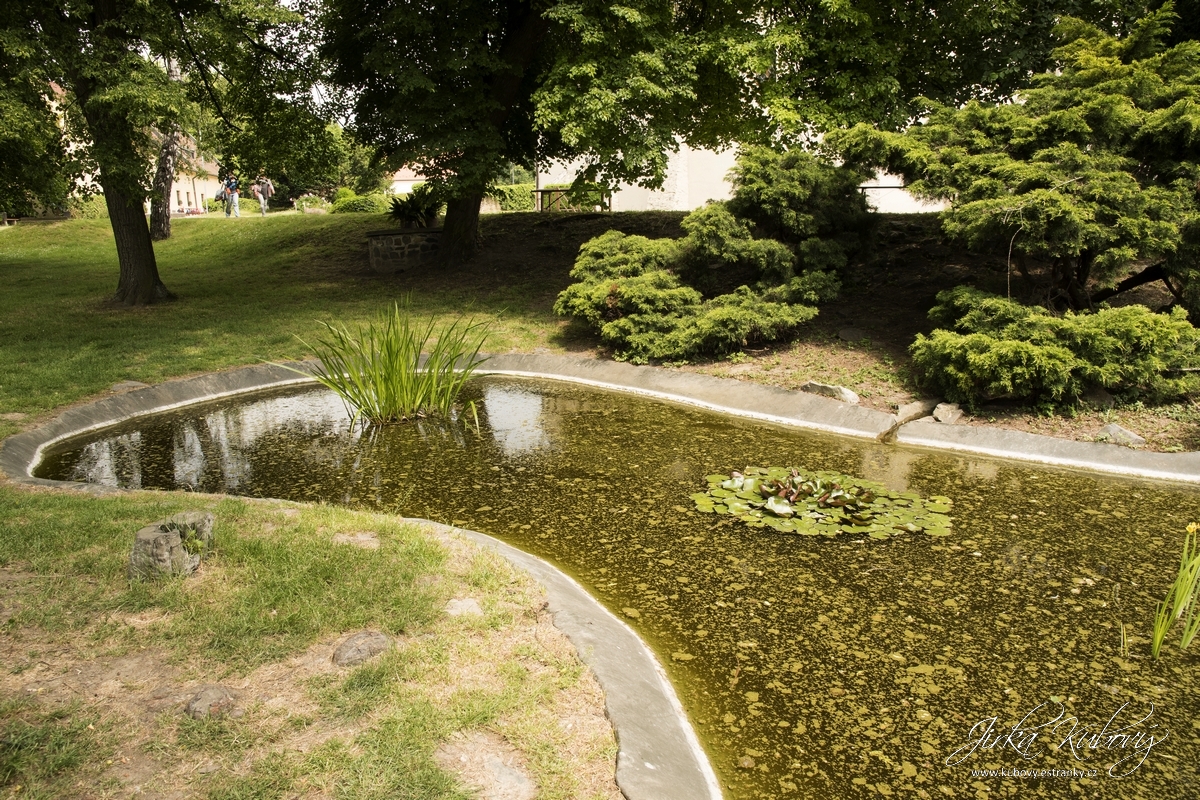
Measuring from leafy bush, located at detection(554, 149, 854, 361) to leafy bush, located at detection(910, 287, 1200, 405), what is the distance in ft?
7.25

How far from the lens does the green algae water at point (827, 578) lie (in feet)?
10.1

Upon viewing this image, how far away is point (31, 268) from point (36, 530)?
50.3 feet

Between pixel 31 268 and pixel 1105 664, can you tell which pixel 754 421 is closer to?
pixel 1105 664

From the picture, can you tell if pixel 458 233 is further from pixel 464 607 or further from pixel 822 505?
pixel 464 607

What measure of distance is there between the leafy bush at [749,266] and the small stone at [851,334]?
46 cm

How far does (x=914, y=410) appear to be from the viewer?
743cm

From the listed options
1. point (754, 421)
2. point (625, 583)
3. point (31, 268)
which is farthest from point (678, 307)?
point (31, 268)

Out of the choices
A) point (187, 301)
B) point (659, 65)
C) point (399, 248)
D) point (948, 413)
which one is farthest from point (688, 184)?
point (948, 413)

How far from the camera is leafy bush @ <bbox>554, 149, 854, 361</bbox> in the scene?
30.2 ft

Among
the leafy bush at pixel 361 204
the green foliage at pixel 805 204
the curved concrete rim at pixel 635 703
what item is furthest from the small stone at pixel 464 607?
the leafy bush at pixel 361 204

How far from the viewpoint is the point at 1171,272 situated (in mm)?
7320

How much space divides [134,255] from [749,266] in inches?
351

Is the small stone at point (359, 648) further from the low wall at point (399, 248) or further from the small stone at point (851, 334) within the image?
the low wall at point (399, 248)

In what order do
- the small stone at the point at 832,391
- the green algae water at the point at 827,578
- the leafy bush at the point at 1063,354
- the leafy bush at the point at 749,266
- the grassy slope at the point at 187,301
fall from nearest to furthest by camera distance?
the green algae water at the point at 827,578 < the leafy bush at the point at 1063,354 < the small stone at the point at 832,391 < the grassy slope at the point at 187,301 < the leafy bush at the point at 749,266
